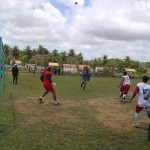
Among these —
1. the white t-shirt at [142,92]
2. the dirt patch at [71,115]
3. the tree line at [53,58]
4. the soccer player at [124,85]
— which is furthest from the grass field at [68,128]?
the tree line at [53,58]

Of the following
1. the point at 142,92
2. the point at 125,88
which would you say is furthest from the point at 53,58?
the point at 142,92

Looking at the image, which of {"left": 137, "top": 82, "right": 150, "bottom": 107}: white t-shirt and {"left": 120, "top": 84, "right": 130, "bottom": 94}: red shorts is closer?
{"left": 137, "top": 82, "right": 150, "bottom": 107}: white t-shirt

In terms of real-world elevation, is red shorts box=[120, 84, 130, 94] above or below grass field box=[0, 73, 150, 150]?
above

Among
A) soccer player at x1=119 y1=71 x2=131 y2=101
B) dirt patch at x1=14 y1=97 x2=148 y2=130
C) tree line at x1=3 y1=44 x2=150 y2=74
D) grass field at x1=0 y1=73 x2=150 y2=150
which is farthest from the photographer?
tree line at x1=3 y1=44 x2=150 y2=74

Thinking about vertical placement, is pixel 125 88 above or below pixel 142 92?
below

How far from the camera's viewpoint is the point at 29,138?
8.88 m

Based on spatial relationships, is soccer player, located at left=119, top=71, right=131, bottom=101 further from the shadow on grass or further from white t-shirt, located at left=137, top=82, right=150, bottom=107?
the shadow on grass

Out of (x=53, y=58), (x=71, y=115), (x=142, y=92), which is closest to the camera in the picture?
(x=142, y=92)

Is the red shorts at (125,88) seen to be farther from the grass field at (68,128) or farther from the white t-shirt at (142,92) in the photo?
the white t-shirt at (142,92)

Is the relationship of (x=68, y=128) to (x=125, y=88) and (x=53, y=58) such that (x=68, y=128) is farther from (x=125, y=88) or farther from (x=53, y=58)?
(x=53, y=58)

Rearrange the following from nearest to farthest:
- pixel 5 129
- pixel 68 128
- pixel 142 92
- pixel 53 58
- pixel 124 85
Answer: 1. pixel 5 129
2. pixel 68 128
3. pixel 142 92
4. pixel 124 85
5. pixel 53 58

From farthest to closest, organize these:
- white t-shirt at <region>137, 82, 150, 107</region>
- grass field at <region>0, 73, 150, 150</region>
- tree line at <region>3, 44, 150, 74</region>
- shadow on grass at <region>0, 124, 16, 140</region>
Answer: tree line at <region>3, 44, 150, 74</region> → white t-shirt at <region>137, 82, 150, 107</region> → shadow on grass at <region>0, 124, 16, 140</region> → grass field at <region>0, 73, 150, 150</region>

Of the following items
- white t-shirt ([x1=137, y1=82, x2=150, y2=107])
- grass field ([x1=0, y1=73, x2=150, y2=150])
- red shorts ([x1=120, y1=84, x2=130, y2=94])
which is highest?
white t-shirt ([x1=137, y1=82, x2=150, y2=107])

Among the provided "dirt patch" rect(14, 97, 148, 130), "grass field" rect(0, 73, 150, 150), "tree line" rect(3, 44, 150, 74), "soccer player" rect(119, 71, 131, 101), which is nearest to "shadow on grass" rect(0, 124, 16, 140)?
"grass field" rect(0, 73, 150, 150)
